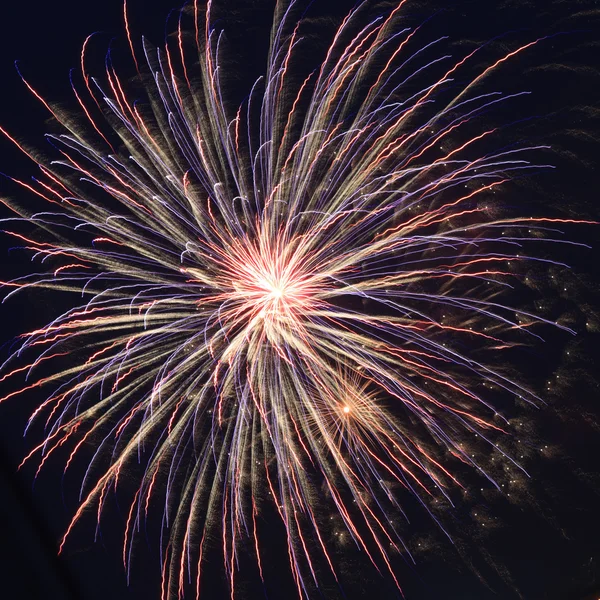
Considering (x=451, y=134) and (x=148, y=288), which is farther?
(x=451, y=134)

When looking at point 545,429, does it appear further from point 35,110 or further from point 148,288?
point 35,110

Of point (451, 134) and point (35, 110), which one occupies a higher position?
point (35, 110)

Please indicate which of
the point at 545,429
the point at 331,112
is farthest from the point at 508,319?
the point at 331,112

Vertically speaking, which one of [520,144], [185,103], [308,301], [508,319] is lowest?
[508,319]

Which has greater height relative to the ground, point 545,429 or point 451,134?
point 451,134

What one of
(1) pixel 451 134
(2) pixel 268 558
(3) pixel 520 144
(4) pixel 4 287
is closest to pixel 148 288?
(4) pixel 4 287

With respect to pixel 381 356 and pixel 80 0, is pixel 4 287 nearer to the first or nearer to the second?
pixel 80 0
